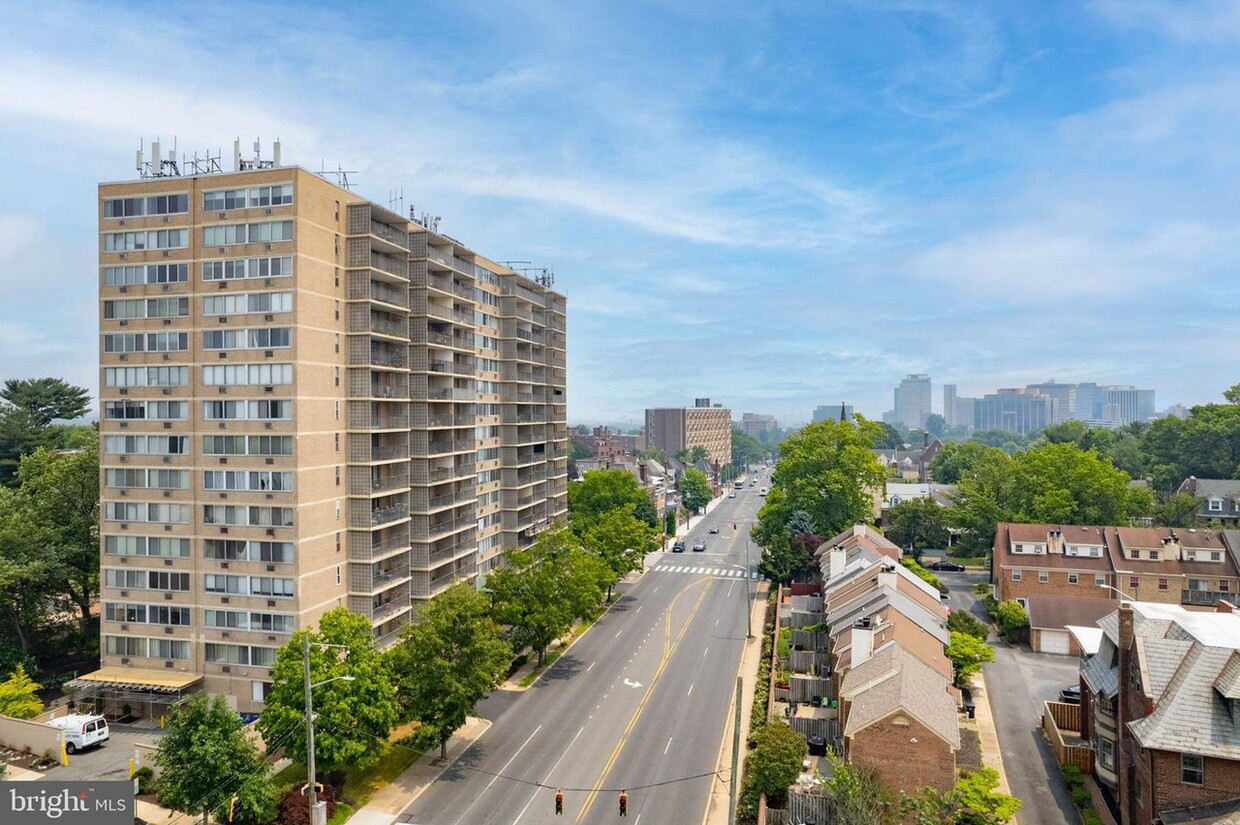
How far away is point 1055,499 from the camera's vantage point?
84500 mm

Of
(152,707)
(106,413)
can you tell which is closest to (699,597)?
(152,707)

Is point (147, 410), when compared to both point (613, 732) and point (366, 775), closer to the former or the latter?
point (366, 775)

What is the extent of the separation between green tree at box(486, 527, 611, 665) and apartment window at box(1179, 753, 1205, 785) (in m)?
38.0

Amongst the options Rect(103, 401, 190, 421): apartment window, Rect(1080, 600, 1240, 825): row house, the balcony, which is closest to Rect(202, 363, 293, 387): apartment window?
Rect(103, 401, 190, 421): apartment window

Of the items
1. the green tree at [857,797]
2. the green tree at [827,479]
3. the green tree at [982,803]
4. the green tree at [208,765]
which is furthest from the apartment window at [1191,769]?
the green tree at [827,479]

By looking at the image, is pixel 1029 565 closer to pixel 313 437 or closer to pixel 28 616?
pixel 313 437

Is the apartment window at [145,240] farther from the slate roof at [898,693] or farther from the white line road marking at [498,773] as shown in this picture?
the slate roof at [898,693]

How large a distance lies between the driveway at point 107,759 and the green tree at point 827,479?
2527 inches

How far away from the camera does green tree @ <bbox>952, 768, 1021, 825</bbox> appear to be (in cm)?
3303

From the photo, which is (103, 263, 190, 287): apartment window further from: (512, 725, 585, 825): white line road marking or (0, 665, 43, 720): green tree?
(512, 725, 585, 825): white line road marking

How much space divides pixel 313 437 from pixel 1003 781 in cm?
4464

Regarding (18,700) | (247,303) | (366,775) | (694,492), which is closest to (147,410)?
(247,303)

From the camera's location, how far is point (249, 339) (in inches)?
1858

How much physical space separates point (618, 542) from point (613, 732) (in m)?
30.3
